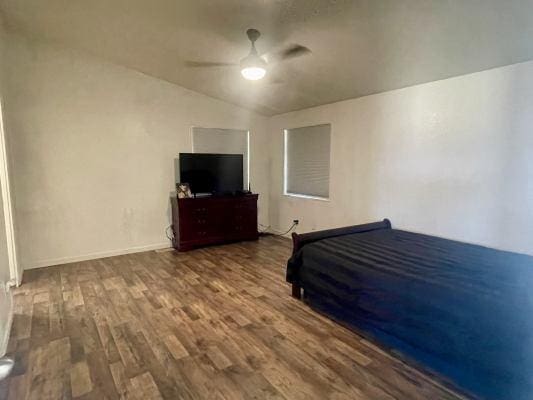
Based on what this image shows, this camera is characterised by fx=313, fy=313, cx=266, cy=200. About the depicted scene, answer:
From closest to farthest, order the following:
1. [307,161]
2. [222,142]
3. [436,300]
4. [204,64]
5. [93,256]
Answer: [436,300] < [204,64] < [93,256] < [307,161] < [222,142]

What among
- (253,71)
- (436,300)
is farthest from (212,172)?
(436,300)

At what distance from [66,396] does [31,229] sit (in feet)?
9.58

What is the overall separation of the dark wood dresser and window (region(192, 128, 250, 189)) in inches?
24.2

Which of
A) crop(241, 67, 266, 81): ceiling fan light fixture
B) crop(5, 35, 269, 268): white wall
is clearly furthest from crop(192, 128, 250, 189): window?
crop(241, 67, 266, 81): ceiling fan light fixture

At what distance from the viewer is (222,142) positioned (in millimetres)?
5262

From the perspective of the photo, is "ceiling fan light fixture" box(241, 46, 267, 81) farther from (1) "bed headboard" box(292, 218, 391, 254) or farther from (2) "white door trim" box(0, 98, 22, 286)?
(2) "white door trim" box(0, 98, 22, 286)

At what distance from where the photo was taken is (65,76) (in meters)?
4.01

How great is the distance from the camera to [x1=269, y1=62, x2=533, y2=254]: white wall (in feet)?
8.89

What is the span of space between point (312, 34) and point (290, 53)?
1.50 feet

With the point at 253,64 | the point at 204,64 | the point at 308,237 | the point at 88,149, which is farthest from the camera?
the point at 88,149

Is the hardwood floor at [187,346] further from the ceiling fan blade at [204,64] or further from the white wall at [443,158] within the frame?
the ceiling fan blade at [204,64]

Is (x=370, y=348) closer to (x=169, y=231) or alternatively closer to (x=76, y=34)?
(x=169, y=231)

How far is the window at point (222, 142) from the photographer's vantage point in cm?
505

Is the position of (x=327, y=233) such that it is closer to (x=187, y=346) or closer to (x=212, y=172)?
(x=187, y=346)
